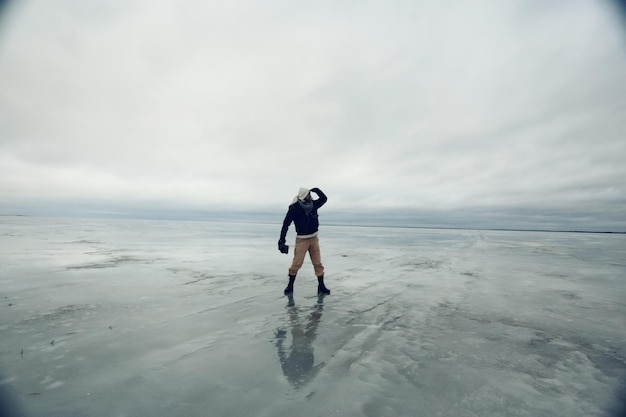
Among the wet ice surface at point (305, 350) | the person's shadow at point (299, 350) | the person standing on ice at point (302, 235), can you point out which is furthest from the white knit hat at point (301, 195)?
the person's shadow at point (299, 350)

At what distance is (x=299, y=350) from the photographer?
3.77 metres

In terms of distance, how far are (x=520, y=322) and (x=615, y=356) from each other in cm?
134

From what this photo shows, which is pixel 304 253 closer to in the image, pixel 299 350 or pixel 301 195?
pixel 301 195

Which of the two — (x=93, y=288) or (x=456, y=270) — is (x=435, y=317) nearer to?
(x=456, y=270)

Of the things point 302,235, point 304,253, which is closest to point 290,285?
point 304,253

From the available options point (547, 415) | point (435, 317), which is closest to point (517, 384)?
point (547, 415)

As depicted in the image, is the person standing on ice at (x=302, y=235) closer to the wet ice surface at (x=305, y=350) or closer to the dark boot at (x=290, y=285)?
the dark boot at (x=290, y=285)

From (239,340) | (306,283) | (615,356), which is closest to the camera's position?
(615,356)

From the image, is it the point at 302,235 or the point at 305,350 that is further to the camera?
the point at 302,235

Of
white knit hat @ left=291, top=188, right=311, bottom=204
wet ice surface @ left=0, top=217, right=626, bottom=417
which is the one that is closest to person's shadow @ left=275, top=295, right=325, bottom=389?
wet ice surface @ left=0, top=217, right=626, bottom=417

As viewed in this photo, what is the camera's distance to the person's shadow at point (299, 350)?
10.3 feet

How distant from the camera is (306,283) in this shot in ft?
27.0

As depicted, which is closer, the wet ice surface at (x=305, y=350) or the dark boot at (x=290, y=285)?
the wet ice surface at (x=305, y=350)

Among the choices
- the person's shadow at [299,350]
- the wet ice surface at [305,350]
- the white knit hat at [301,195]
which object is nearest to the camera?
the wet ice surface at [305,350]
